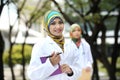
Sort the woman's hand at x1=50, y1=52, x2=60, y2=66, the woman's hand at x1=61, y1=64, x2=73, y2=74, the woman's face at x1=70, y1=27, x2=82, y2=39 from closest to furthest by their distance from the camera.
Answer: the woman's hand at x1=50, y1=52, x2=60, y2=66 → the woman's hand at x1=61, y1=64, x2=73, y2=74 → the woman's face at x1=70, y1=27, x2=82, y2=39

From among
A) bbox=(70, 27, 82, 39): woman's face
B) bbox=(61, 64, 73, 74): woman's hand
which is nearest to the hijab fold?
bbox=(61, 64, 73, 74): woman's hand

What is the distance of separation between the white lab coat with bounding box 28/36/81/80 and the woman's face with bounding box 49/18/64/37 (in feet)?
0.25

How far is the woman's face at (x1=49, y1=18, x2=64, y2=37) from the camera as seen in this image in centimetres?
387

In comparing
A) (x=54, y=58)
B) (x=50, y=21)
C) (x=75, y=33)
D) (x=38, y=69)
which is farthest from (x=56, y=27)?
(x=75, y=33)

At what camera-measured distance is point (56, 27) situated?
3871 millimetres

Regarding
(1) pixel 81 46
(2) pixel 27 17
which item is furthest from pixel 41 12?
(1) pixel 81 46

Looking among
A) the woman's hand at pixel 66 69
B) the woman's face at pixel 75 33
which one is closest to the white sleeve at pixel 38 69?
the woman's hand at pixel 66 69

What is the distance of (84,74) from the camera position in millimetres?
3975

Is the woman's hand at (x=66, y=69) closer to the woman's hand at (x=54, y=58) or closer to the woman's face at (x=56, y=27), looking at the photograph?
the woman's hand at (x=54, y=58)

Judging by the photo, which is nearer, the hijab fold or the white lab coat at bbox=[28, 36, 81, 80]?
the white lab coat at bbox=[28, 36, 81, 80]

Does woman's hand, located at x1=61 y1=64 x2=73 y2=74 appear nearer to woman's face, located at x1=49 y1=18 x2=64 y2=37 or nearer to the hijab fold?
the hijab fold

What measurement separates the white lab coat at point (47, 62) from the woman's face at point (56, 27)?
77mm

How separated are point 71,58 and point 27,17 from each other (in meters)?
14.6

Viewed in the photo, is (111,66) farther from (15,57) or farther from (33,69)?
(15,57)
